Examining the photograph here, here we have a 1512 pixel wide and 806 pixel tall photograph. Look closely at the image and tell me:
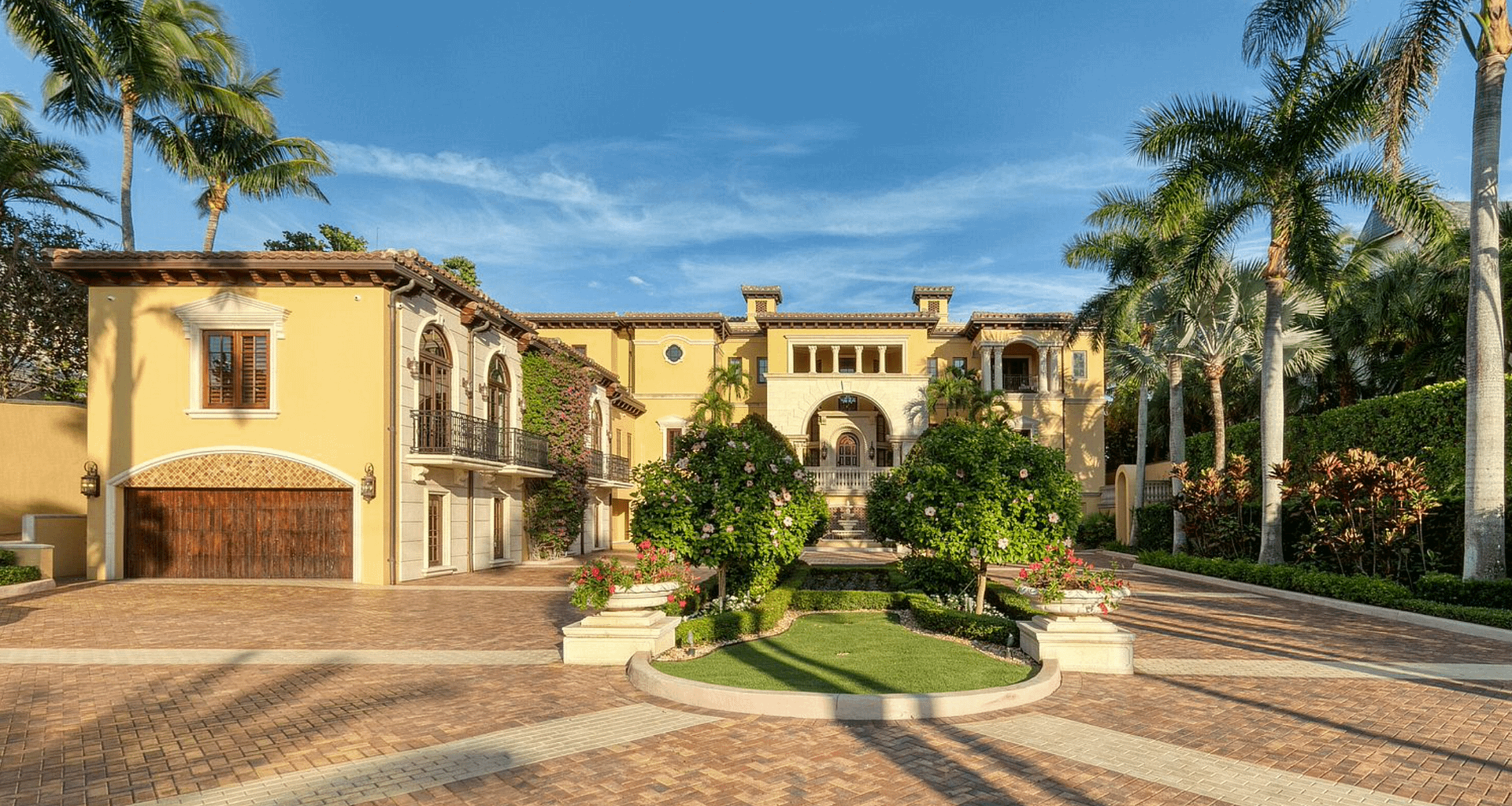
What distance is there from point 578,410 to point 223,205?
561 inches

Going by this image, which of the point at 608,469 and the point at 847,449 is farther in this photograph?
the point at 847,449

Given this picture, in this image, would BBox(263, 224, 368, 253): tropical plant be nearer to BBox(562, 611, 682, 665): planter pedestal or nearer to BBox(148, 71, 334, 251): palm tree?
BBox(148, 71, 334, 251): palm tree

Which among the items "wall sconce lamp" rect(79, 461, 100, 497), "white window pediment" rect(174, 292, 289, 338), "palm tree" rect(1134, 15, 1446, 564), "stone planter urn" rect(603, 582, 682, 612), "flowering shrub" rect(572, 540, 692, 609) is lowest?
"stone planter urn" rect(603, 582, 682, 612)

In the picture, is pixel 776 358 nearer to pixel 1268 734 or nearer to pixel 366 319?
pixel 366 319

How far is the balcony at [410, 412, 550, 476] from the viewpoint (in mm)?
20594

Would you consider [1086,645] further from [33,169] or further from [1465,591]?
[33,169]

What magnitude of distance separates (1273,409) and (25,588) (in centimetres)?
2659

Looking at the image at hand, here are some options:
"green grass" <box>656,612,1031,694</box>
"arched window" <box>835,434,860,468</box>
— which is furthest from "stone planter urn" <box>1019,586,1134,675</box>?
"arched window" <box>835,434,860,468</box>

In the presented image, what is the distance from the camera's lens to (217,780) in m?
5.78

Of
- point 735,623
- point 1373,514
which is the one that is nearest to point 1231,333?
point 1373,514

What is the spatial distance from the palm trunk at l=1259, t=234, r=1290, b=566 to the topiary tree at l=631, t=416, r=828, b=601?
12308 millimetres

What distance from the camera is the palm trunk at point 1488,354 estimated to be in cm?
1341

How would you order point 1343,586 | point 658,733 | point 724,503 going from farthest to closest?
point 1343,586 < point 724,503 < point 658,733

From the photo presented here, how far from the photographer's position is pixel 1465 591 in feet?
44.4
